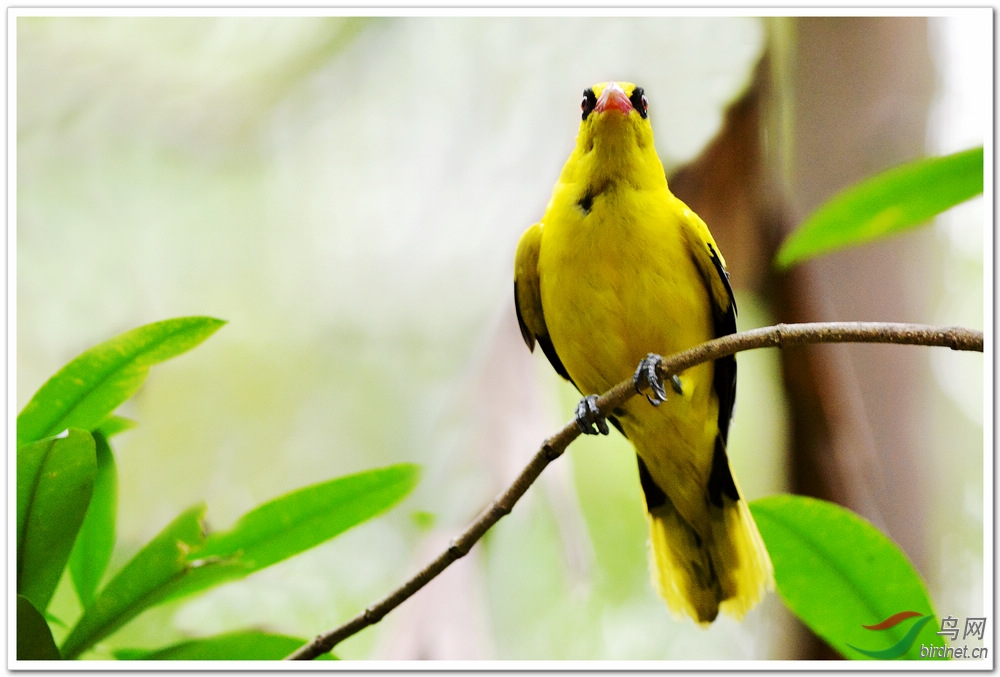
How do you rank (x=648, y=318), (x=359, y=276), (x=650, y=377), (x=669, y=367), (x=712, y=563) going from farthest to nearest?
1. (x=359, y=276)
2. (x=712, y=563)
3. (x=648, y=318)
4. (x=650, y=377)
5. (x=669, y=367)

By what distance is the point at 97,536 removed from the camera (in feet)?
5.85

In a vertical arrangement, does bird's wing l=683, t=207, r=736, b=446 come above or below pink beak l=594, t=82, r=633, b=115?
below

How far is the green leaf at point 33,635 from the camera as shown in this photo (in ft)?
5.24

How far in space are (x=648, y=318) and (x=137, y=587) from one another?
1.21m

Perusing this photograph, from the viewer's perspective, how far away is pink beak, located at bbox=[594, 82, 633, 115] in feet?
5.45

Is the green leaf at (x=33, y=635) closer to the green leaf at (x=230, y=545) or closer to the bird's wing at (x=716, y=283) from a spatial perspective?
the green leaf at (x=230, y=545)

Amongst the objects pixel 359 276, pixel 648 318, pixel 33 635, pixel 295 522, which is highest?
pixel 359 276

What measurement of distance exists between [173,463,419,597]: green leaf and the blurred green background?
0.19m

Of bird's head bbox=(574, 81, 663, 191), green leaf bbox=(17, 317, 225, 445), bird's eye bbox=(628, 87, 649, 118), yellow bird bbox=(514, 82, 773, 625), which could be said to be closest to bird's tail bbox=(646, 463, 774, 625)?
yellow bird bbox=(514, 82, 773, 625)

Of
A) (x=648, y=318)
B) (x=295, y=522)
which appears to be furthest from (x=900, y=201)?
(x=295, y=522)

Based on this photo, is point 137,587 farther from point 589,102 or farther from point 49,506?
point 589,102

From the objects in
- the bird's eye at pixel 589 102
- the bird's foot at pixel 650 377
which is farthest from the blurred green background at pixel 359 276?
the bird's foot at pixel 650 377

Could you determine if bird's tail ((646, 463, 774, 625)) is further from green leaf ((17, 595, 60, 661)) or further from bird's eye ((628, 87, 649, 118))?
green leaf ((17, 595, 60, 661))

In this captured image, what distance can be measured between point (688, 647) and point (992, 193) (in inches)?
51.9
